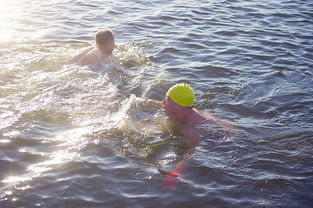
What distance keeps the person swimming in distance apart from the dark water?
243mm

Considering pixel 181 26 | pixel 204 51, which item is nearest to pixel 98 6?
pixel 181 26

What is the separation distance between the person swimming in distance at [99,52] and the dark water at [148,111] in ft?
0.80

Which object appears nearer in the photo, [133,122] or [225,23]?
[133,122]

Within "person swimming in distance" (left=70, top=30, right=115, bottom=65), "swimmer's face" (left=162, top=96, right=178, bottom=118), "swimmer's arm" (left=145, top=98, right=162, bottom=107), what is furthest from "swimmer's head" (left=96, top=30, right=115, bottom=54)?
"swimmer's face" (left=162, top=96, right=178, bottom=118)

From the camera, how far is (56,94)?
802cm

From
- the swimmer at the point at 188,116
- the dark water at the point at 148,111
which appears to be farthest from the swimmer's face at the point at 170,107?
the dark water at the point at 148,111

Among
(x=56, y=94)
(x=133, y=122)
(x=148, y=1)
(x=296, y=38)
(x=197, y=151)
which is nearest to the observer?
(x=197, y=151)

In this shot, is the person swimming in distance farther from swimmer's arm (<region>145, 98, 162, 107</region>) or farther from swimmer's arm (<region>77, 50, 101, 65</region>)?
swimmer's arm (<region>145, 98, 162, 107</region>)

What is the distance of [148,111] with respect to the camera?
7723mm

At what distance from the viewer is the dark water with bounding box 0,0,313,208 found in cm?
558

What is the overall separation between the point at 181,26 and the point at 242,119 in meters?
5.99

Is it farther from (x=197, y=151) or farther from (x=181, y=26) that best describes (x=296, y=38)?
(x=197, y=151)

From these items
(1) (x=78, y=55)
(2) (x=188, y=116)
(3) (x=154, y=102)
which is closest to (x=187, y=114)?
(2) (x=188, y=116)

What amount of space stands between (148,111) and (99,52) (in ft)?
8.17
